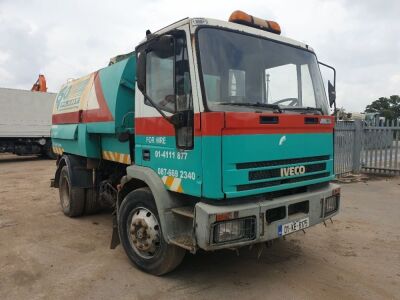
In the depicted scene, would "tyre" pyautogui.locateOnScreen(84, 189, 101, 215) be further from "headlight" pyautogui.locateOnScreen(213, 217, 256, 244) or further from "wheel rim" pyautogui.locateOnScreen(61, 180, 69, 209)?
"headlight" pyautogui.locateOnScreen(213, 217, 256, 244)

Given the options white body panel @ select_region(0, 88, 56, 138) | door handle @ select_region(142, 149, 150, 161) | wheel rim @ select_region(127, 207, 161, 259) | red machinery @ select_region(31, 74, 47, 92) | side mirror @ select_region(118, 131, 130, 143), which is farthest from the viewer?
red machinery @ select_region(31, 74, 47, 92)

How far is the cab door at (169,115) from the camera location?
342 centimetres

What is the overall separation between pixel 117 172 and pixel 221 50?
10.0 ft

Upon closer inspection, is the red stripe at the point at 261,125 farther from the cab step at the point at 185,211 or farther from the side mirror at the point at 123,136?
the side mirror at the point at 123,136

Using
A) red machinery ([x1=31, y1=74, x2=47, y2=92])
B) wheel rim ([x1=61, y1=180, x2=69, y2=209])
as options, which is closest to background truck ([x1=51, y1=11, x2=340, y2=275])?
wheel rim ([x1=61, y1=180, x2=69, y2=209])

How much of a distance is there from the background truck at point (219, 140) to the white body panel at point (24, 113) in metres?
15.6

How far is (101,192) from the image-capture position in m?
6.00

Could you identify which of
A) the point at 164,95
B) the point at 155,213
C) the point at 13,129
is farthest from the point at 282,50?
→ the point at 13,129

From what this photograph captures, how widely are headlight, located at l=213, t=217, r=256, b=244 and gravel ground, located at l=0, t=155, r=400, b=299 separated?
0.66 metres

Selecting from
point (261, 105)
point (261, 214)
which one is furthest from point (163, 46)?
point (261, 214)

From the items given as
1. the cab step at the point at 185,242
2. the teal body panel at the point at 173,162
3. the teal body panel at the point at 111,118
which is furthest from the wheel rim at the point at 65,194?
the cab step at the point at 185,242

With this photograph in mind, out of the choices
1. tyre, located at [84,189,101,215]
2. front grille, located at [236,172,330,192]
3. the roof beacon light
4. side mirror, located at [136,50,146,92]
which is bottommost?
tyre, located at [84,189,101,215]

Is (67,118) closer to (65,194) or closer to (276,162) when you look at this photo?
(65,194)

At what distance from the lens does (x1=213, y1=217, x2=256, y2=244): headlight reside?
128 inches
